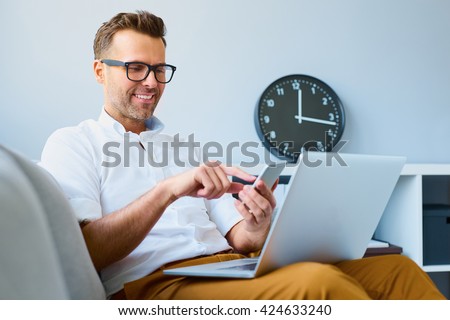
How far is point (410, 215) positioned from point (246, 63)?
1006mm

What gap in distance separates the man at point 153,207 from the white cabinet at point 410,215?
1136mm

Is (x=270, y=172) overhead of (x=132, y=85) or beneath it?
beneath

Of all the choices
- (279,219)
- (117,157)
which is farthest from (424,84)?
(279,219)

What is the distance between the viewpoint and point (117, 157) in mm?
1392

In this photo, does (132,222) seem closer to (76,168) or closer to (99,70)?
(76,168)

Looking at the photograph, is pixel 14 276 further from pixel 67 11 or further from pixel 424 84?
pixel 424 84

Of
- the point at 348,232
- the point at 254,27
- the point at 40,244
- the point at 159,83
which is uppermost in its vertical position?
the point at 254,27

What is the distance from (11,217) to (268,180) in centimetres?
52

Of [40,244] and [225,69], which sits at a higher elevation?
[225,69]

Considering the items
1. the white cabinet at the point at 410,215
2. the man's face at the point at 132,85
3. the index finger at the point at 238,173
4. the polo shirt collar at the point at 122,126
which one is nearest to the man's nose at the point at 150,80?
the man's face at the point at 132,85

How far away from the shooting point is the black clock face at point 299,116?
8.26 ft

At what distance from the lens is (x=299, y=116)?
8.48 feet

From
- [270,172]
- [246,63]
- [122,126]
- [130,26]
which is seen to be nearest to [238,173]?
[270,172]

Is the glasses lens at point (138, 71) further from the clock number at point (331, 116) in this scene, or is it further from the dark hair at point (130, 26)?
the clock number at point (331, 116)
